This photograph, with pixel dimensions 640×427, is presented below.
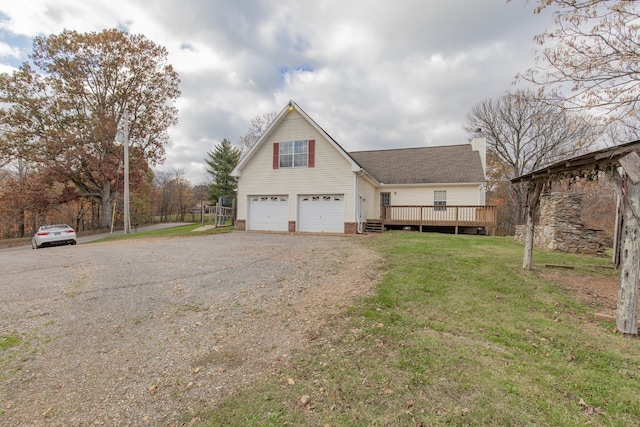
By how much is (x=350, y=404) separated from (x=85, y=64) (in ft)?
95.2

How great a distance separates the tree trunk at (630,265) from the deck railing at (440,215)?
1362cm

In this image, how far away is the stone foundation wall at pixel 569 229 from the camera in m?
10.6

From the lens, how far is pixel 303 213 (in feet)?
55.2

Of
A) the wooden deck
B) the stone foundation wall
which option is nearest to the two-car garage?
the wooden deck

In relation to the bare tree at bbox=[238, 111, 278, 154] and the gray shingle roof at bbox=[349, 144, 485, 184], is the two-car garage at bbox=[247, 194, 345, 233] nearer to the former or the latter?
the gray shingle roof at bbox=[349, 144, 485, 184]

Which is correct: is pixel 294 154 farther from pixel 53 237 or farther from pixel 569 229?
pixel 53 237

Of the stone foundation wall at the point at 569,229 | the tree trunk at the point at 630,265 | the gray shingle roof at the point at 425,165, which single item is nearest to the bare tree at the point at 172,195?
the gray shingle roof at the point at 425,165

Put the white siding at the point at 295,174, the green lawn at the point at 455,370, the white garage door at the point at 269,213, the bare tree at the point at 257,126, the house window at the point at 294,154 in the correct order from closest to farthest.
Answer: the green lawn at the point at 455,370
the white siding at the point at 295,174
the house window at the point at 294,154
the white garage door at the point at 269,213
the bare tree at the point at 257,126

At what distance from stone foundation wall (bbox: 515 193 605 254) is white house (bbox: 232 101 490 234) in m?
5.80

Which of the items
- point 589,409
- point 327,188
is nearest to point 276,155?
point 327,188

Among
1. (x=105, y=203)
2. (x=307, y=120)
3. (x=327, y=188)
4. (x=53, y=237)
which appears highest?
(x=307, y=120)

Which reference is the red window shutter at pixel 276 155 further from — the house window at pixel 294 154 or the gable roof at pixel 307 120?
the gable roof at pixel 307 120

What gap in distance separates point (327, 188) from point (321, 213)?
147cm

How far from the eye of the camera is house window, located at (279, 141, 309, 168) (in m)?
16.6
